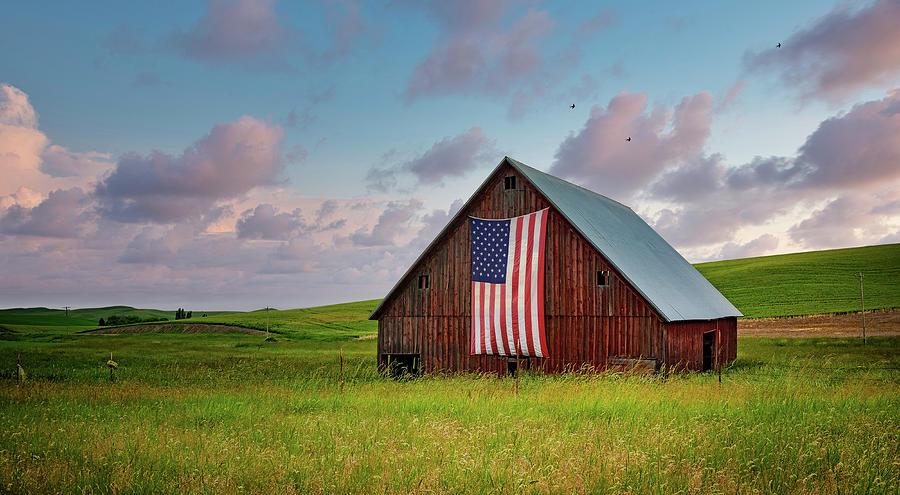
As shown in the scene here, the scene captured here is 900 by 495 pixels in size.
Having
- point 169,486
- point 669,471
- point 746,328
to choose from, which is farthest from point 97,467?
point 746,328

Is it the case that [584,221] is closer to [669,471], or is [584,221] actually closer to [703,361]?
[703,361]

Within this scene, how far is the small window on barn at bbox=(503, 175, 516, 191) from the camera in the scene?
28938mm

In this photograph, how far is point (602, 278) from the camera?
1049 inches

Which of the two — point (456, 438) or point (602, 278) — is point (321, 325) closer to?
point (602, 278)

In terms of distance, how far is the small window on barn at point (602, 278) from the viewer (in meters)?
26.6

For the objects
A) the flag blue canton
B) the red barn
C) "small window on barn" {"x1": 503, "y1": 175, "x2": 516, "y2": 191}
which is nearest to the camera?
the red barn

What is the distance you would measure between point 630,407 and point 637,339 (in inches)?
415

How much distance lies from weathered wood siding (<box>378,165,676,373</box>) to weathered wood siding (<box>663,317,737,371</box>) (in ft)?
3.07

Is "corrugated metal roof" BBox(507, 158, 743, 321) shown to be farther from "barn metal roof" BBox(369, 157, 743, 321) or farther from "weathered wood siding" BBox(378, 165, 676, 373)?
"weathered wood siding" BBox(378, 165, 676, 373)

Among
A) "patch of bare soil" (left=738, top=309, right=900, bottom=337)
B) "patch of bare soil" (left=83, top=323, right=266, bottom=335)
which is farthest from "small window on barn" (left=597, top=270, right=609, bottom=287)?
"patch of bare soil" (left=83, top=323, right=266, bottom=335)

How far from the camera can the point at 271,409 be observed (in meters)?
16.5

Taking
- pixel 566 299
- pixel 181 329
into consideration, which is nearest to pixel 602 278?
pixel 566 299

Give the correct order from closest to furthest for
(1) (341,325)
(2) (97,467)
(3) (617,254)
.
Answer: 1. (2) (97,467)
2. (3) (617,254)
3. (1) (341,325)

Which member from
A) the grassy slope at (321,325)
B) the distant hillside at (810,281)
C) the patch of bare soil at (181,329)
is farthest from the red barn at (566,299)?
the patch of bare soil at (181,329)
